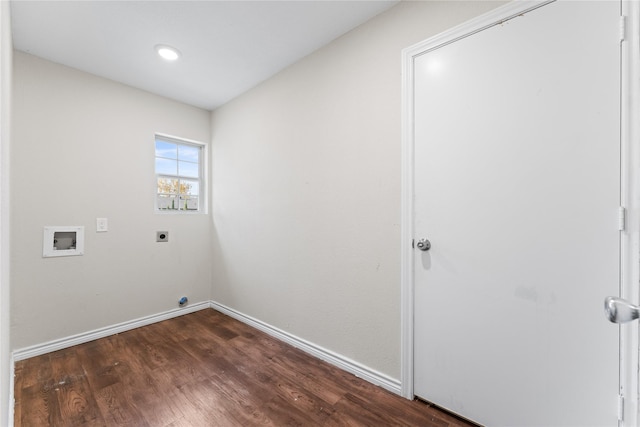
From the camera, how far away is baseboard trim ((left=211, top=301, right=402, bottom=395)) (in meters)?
1.72

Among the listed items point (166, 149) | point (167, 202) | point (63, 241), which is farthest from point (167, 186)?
point (63, 241)

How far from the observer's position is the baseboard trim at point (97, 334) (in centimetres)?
212

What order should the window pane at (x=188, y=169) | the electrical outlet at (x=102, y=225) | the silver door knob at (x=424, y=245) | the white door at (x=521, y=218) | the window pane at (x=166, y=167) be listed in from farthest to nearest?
1. the window pane at (x=188, y=169)
2. the window pane at (x=166, y=167)
3. the electrical outlet at (x=102, y=225)
4. the silver door knob at (x=424, y=245)
5. the white door at (x=521, y=218)

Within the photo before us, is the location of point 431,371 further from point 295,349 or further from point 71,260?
point 71,260

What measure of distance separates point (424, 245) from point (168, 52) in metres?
2.53

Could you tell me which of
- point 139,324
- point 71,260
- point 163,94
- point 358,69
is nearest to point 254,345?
point 139,324

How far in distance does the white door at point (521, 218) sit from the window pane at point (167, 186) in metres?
2.79

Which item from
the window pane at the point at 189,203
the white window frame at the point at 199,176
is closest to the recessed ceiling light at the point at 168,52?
the white window frame at the point at 199,176

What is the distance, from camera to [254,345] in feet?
7.65

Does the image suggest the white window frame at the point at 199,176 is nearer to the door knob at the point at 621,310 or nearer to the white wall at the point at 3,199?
the white wall at the point at 3,199

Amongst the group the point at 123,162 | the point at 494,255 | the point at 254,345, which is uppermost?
the point at 123,162

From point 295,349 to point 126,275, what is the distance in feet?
6.30

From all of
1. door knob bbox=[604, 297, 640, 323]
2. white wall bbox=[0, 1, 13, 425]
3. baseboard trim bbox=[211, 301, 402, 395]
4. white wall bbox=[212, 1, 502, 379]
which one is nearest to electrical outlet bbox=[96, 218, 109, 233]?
white wall bbox=[212, 1, 502, 379]

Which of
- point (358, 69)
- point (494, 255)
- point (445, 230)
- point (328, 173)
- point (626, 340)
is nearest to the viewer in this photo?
point (626, 340)
